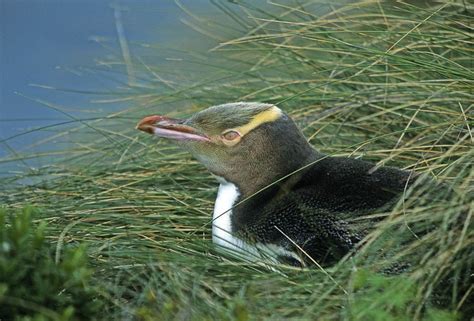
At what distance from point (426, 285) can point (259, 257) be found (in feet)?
2.23

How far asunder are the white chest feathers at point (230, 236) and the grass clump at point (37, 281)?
0.73m

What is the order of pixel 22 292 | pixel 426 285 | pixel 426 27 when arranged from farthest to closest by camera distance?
pixel 426 27
pixel 426 285
pixel 22 292

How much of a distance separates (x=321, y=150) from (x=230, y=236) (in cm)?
97

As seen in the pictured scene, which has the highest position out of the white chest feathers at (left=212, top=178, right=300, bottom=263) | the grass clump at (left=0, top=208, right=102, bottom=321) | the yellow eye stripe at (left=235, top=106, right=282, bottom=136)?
the yellow eye stripe at (left=235, top=106, right=282, bottom=136)

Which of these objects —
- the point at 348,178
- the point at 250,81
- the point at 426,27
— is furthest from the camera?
the point at 250,81

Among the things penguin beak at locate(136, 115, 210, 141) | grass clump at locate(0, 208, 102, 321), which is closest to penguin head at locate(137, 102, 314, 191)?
penguin beak at locate(136, 115, 210, 141)

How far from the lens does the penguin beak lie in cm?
468

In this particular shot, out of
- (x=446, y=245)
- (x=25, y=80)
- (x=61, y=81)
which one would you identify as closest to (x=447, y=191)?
(x=446, y=245)

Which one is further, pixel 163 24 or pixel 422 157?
pixel 163 24

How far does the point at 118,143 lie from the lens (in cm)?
572

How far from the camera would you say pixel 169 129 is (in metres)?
4.71

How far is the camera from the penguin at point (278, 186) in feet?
13.8

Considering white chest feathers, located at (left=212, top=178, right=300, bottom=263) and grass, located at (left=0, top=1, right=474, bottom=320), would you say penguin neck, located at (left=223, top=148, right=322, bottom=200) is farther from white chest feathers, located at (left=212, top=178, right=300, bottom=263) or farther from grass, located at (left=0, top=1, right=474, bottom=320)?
grass, located at (left=0, top=1, right=474, bottom=320)

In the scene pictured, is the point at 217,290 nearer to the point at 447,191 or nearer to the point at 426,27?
the point at 447,191
